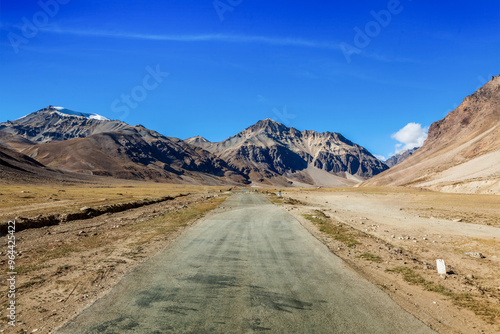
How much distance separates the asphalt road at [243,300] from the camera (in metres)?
6.47

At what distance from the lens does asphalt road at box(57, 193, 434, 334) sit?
6469 mm

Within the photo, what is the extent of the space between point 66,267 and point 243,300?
802 cm

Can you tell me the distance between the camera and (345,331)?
20.9 feet

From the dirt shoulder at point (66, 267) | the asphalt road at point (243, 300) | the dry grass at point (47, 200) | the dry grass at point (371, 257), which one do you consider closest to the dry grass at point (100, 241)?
the dirt shoulder at point (66, 267)

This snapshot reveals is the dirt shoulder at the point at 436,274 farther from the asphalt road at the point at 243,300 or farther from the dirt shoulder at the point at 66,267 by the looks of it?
the dirt shoulder at the point at 66,267

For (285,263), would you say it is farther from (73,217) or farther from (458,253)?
(73,217)

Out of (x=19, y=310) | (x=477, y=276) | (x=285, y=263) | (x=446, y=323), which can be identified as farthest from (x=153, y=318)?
(x=477, y=276)

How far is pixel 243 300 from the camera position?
7.80 metres

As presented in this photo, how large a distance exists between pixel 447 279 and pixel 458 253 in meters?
6.40

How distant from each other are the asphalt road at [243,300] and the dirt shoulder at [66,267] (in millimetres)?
765

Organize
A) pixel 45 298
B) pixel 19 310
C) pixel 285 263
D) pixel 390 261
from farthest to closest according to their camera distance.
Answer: pixel 390 261 → pixel 285 263 → pixel 45 298 → pixel 19 310

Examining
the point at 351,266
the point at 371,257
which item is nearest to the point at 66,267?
the point at 351,266

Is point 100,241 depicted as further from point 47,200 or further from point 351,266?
point 47,200

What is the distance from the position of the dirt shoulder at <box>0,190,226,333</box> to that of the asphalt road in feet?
2.51
